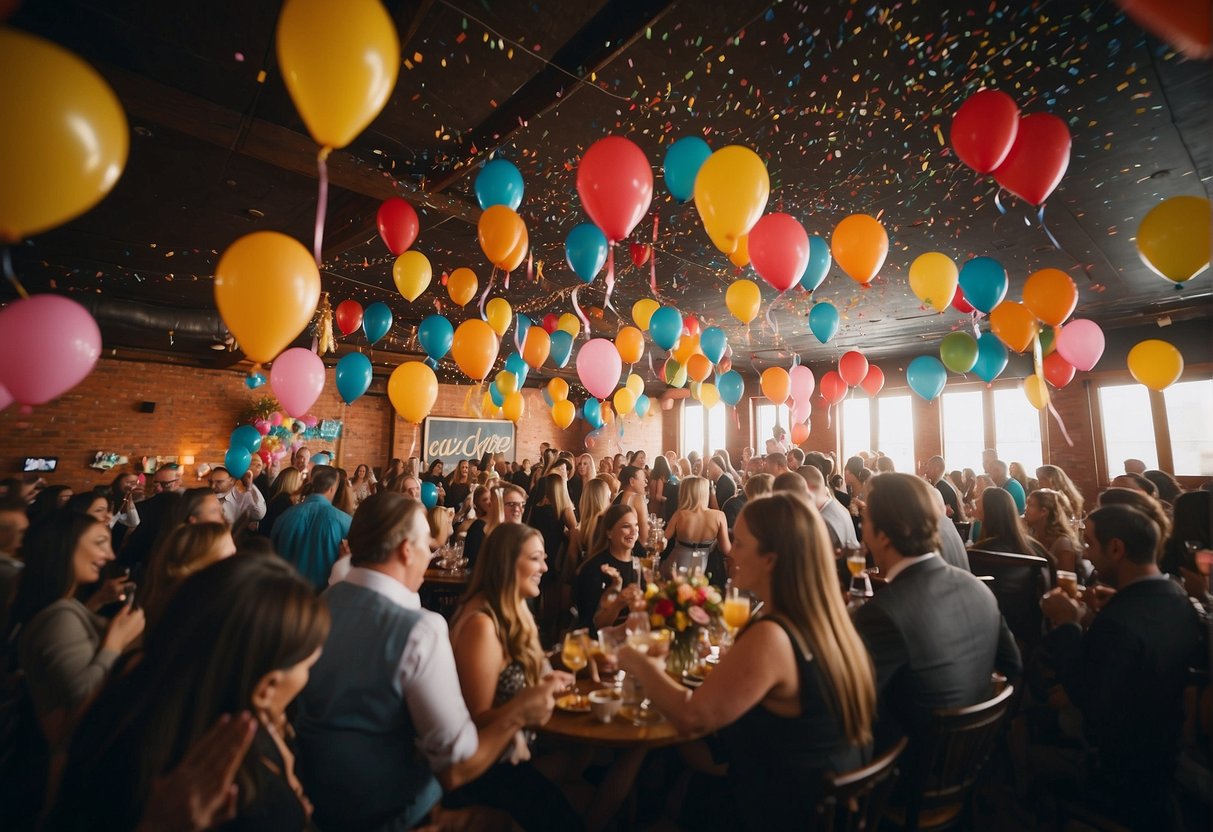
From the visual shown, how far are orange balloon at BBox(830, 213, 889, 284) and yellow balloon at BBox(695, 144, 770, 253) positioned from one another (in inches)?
35.1

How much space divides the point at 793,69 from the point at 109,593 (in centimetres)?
404

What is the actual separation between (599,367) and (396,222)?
1.84m

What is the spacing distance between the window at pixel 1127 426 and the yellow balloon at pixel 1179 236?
6176mm

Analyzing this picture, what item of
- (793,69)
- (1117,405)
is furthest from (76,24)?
(1117,405)

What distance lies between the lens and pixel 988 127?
91.0 inches

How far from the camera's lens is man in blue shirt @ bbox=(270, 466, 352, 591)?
3223mm

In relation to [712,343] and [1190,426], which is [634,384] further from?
[1190,426]

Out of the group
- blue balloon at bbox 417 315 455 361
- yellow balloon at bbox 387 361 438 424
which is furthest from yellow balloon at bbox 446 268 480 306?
yellow balloon at bbox 387 361 438 424

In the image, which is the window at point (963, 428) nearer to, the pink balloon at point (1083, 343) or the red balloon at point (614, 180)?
the pink balloon at point (1083, 343)

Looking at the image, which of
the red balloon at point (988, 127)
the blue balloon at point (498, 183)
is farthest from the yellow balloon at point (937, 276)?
the blue balloon at point (498, 183)

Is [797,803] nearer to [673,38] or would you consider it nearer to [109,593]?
[109,593]

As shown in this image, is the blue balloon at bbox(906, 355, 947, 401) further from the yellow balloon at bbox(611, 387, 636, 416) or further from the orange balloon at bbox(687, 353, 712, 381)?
the yellow balloon at bbox(611, 387, 636, 416)

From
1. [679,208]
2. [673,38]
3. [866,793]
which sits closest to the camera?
[866,793]

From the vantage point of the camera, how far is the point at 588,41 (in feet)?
8.18
